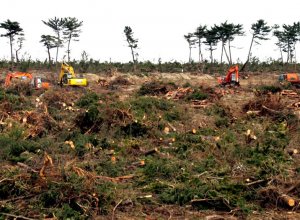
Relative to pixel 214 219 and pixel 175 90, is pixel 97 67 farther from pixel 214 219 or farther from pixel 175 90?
pixel 214 219

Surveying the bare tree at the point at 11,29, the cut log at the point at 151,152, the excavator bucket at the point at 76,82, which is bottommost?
the cut log at the point at 151,152

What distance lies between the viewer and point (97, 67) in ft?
90.1

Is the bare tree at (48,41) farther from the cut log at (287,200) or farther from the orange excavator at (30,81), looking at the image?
the cut log at (287,200)

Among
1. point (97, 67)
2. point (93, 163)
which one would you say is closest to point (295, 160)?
point (93, 163)

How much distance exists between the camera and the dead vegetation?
6.47m

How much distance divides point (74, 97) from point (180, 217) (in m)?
10.7

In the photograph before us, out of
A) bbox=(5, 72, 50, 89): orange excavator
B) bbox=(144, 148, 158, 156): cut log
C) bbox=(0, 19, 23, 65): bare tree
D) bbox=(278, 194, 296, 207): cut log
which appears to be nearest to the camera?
bbox=(278, 194, 296, 207): cut log

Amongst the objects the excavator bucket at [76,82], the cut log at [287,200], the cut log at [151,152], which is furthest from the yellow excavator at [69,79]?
the cut log at [287,200]

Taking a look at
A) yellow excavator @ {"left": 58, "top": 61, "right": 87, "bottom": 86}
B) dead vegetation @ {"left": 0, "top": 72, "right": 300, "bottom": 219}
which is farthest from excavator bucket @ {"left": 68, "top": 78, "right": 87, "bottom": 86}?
dead vegetation @ {"left": 0, "top": 72, "right": 300, "bottom": 219}

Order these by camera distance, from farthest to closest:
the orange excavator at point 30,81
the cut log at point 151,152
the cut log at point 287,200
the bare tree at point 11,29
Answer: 1. the bare tree at point 11,29
2. the orange excavator at point 30,81
3. the cut log at point 151,152
4. the cut log at point 287,200

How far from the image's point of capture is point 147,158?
921cm

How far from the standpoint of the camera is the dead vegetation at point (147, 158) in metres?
6.47

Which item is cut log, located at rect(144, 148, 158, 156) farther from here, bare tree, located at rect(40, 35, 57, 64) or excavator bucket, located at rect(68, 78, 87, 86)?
bare tree, located at rect(40, 35, 57, 64)

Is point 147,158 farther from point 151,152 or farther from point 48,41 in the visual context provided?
point 48,41
